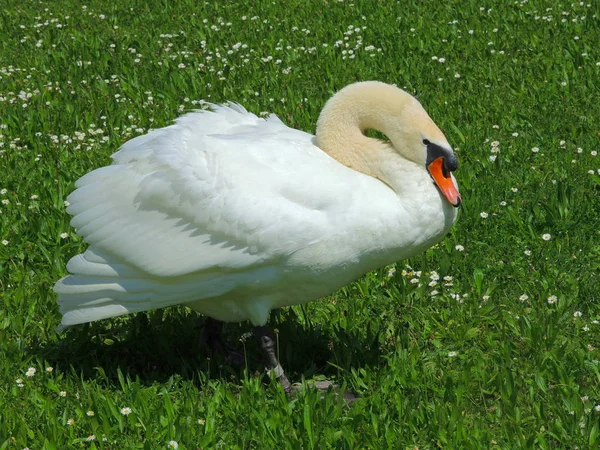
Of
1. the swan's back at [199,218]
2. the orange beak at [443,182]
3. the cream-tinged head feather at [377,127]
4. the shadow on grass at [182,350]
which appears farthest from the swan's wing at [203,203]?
the shadow on grass at [182,350]

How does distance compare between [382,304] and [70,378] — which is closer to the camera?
[70,378]

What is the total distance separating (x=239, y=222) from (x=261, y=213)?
4.1 inches

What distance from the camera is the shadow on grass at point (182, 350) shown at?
4910mm

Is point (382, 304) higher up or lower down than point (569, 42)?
lower down

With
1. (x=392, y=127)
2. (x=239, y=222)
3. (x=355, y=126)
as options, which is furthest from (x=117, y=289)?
(x=392, y=127)

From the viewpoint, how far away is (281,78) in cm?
840

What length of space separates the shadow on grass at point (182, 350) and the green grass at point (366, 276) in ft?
0.04

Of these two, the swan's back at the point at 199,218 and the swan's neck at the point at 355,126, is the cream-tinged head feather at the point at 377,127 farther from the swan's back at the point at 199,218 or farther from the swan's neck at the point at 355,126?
the swan's back at the point at 199,218

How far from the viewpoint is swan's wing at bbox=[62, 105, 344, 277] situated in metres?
4.21

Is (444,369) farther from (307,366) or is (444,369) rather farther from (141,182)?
(141,182)

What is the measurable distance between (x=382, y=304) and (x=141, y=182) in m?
1.54

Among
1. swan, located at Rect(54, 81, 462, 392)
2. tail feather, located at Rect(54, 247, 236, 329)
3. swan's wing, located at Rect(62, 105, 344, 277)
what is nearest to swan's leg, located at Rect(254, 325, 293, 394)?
swan, located at Rect(54, 81, 462, 392)

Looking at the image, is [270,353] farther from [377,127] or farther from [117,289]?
[377,127]

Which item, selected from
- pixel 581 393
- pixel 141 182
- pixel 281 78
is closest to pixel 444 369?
pixel 581 393
